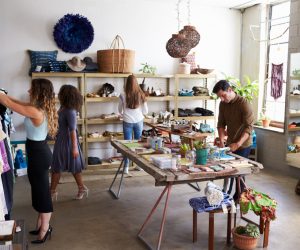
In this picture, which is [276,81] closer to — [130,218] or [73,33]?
[73,33]

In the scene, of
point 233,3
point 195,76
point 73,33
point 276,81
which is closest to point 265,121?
point 276,81

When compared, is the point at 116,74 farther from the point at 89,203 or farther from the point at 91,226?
the point at 91,226

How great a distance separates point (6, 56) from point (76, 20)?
1.21 m

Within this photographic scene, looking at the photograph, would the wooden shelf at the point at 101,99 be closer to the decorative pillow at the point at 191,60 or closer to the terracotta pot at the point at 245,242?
the decorative pillow at the point at 191,60

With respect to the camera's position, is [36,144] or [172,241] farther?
[172,241]

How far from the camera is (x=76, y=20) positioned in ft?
18.9

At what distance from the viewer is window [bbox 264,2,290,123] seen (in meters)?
6.11

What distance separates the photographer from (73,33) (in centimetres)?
577

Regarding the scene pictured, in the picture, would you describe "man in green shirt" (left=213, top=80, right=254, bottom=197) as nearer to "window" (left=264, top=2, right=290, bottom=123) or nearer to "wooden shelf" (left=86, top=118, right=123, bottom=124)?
"wooden shelf" (left=86, top=118, right=123, bottom=124)

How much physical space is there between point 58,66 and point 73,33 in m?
0.62

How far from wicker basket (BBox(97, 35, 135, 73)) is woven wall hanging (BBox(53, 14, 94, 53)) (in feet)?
1.07

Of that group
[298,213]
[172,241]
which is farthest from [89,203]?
[298,213]

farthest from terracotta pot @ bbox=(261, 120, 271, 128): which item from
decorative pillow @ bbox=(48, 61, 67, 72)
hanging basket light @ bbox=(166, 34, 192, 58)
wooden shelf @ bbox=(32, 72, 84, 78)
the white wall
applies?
decorative pillow @ bbox=(48, 61, 67, 72)

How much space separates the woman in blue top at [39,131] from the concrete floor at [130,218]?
19.7 inches
